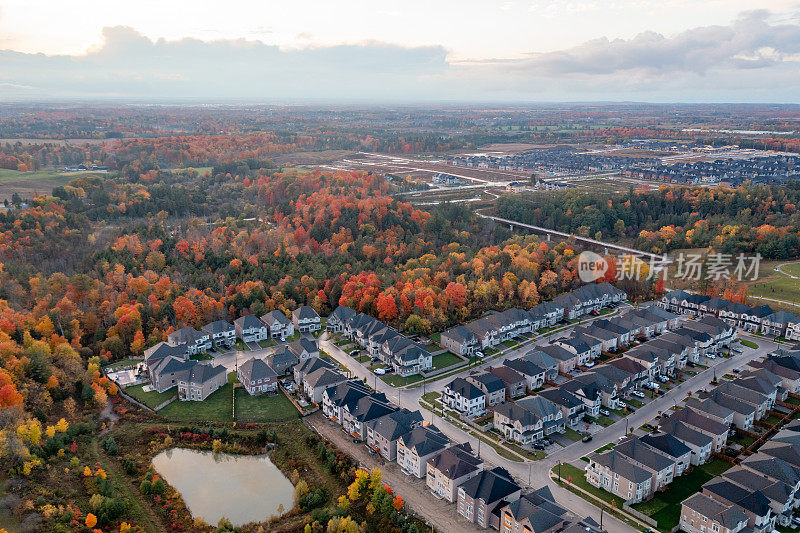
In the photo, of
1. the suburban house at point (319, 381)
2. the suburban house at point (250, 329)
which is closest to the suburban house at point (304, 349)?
the suburban house at point (319, 381)

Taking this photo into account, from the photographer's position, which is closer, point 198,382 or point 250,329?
point 198,382

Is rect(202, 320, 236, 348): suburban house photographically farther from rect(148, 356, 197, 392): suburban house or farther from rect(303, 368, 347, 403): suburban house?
rect(303, 368, 347, 403): suburban house

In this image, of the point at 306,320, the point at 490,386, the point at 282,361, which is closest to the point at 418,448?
the point at 490,386

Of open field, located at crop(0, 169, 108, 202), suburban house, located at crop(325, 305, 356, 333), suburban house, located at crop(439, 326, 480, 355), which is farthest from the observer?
open field, located at crop(0, 169, 108, 202)

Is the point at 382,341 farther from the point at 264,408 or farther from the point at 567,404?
the point at 567,404

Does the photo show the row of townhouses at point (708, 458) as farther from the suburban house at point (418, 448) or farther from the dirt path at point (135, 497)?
the dirt path at point (135, 497)

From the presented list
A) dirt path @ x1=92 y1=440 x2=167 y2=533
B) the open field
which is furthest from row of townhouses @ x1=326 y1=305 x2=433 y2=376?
the open field
